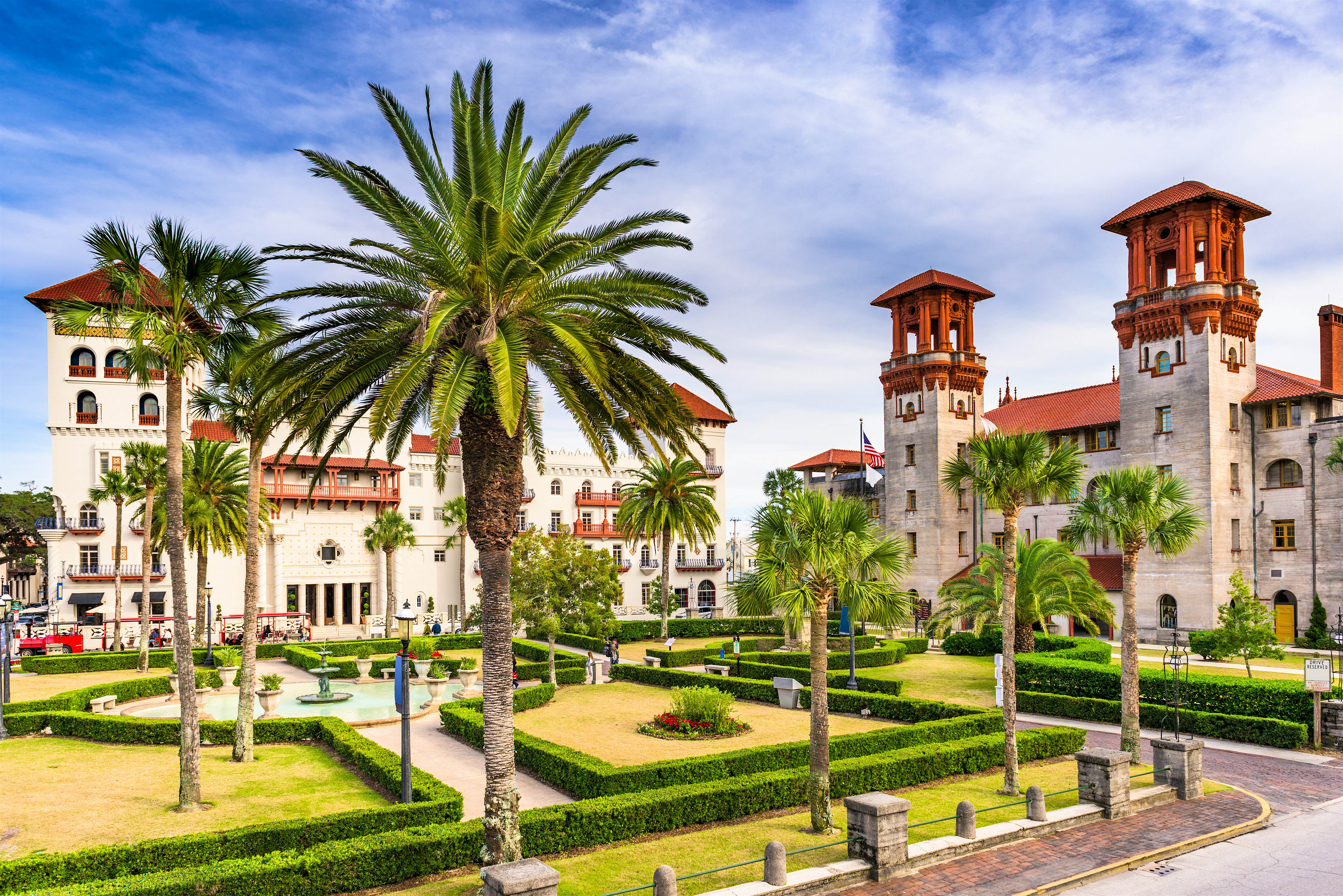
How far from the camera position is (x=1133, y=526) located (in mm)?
20391

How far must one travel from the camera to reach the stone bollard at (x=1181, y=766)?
18219mm

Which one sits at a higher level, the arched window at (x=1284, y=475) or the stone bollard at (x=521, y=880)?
the arched window at (x=1284, y=475)

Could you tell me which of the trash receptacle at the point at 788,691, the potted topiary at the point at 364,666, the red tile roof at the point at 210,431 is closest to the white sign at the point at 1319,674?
the trash receptacle at the point at 788,691

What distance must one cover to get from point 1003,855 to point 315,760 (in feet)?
55.4

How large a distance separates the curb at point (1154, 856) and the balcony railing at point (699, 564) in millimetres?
52401

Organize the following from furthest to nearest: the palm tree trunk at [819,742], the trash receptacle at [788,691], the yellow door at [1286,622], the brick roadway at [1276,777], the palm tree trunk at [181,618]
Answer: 1. the yellow door at [1286,622]
2. the trash receptacle at [788,691]
3. the brick roadway at [1276,777]
4. the palm tree trunk at [181,618]
5. the palm tree trunk at [819,742]

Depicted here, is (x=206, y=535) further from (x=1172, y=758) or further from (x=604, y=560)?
(x=1172, y=758)

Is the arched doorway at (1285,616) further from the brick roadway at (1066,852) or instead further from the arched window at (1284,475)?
the brick roadway at (1066,852)

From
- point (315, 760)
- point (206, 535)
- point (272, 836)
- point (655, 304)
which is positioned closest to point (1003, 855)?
point (655, 304)

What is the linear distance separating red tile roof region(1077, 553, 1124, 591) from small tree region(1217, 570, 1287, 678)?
17682 mm

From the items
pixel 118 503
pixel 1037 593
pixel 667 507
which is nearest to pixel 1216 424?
pixel 1037 593

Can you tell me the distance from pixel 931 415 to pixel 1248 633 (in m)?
33.4

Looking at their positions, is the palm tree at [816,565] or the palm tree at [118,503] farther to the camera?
the palm tree at [118,503]

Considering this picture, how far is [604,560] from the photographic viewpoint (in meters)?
37.8
